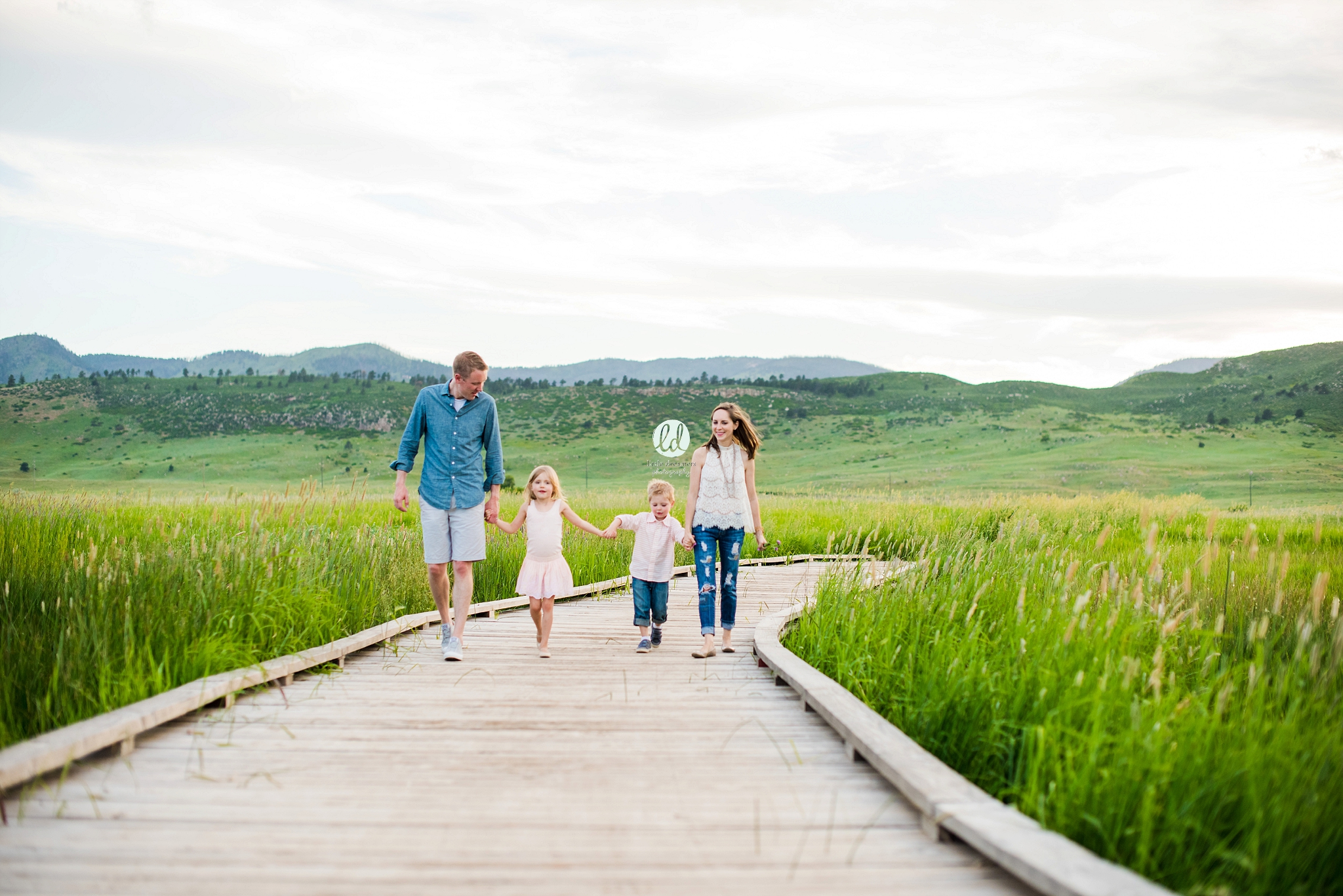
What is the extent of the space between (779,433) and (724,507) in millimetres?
90579

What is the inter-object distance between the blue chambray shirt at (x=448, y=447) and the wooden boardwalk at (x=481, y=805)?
1.57 meters

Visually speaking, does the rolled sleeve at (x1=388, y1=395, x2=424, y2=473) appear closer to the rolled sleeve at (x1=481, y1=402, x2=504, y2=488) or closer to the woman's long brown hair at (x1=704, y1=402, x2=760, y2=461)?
the rolled sleeve at (x1=481, y1=402, x2=504, y2=488)

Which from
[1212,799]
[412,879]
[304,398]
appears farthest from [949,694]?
[304,398]

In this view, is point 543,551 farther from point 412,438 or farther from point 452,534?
point 412,438

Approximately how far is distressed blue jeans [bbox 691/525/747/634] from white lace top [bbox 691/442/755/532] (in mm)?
60

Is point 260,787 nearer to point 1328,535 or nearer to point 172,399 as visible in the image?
point 1328,535

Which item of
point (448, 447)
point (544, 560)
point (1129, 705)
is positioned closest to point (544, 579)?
point (544, 560)

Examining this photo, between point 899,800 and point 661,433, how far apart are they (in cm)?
3225

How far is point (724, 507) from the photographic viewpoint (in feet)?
22.9

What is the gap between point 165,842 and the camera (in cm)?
305

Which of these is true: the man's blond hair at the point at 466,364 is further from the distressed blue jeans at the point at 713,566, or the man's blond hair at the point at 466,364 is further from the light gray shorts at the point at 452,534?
the distressed blue jeans at the point at 713,566

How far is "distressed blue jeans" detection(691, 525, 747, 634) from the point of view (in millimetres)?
6891

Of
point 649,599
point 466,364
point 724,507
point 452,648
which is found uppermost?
point 466,364

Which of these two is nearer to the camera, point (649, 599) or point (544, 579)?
point (544, 579)
